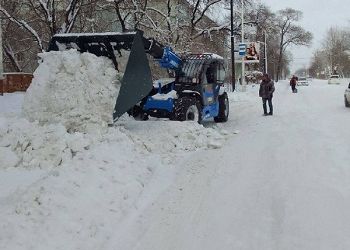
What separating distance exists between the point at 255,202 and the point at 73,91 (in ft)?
15.7

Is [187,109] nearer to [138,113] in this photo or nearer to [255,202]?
[138,113]

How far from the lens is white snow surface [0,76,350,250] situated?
554 centimetres

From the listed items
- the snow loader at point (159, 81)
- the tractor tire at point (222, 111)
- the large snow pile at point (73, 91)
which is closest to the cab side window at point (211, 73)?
the snow loader at point (159, 81)

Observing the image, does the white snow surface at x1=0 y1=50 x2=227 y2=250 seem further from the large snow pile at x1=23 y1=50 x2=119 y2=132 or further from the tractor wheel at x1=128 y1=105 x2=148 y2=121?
the tractor wheel at x1=128 y1=105 x2=148 y2=121

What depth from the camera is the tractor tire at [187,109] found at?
42.8 feet

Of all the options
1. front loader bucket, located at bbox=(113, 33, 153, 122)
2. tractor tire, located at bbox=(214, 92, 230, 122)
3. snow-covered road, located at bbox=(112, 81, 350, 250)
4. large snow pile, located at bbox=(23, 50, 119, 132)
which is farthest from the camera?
tractor tire, located at bbox=(214, 92, 230, 122)

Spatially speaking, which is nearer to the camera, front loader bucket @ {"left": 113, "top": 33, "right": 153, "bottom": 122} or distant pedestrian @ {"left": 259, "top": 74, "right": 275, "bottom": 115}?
front loader bucket @ {"left": 113, "top": 33, "right": 153, "bottom": 122}

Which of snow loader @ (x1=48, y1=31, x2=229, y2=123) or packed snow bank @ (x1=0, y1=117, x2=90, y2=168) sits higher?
snow loader @ (x1=48, y1=31, x2=229, y2=123)

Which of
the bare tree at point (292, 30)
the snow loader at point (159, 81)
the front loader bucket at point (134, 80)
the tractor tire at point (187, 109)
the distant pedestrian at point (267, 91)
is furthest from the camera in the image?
the bare tree at point (292, 30)

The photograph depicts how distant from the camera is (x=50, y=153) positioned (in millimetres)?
8055

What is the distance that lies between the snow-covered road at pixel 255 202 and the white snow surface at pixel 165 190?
0.01 metres

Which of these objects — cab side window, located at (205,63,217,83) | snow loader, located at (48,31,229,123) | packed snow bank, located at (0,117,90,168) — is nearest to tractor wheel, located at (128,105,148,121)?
snow loader, located at (48,31,229,123)

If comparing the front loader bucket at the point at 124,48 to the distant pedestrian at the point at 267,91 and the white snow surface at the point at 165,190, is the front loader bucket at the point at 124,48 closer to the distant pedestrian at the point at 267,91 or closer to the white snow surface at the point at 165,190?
the white snow surface at the point at 165,190

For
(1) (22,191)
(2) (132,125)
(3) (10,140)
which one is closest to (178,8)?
(2) (132,125)
